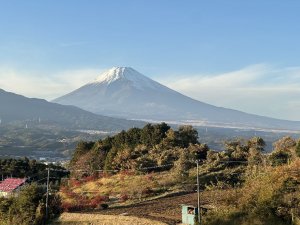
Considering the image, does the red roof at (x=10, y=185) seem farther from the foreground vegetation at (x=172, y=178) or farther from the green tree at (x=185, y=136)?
the green tree at (x=185, y=136)

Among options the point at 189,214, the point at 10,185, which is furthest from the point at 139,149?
the point at 189,214

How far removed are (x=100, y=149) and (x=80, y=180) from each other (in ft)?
24.9

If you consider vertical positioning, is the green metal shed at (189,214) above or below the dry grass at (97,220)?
above

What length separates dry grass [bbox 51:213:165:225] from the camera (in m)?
23.6

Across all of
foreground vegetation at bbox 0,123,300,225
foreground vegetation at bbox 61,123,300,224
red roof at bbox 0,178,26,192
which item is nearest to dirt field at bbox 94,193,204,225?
foreground vegetation at bbox 0,123,300,225

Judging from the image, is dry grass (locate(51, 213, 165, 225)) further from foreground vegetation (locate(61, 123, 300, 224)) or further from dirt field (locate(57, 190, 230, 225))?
foreground vegetation (locate(61, 123, 300, 224))

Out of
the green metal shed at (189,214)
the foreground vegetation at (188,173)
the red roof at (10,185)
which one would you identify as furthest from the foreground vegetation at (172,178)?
the red roof at (10,185)

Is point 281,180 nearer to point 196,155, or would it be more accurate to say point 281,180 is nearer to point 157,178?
point 157,178

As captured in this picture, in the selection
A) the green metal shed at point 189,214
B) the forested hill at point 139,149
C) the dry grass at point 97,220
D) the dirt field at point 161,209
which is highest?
the forested hill at point 139,149

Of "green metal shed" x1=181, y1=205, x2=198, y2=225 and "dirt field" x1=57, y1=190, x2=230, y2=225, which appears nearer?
"green metal shed" x1=181, y1=205, x2=198, y2=225

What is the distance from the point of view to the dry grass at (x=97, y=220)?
23.6 m

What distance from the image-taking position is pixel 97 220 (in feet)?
82.5

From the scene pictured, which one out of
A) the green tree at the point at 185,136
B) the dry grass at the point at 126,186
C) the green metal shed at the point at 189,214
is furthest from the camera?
the green tree at the point at 185,136

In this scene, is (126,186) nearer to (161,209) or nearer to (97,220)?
(161,209)
